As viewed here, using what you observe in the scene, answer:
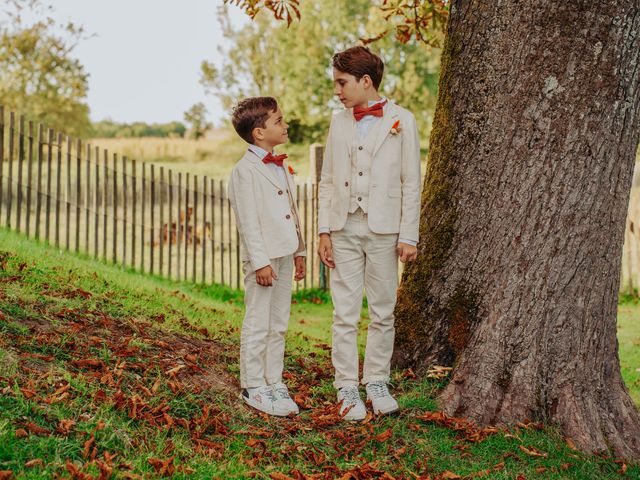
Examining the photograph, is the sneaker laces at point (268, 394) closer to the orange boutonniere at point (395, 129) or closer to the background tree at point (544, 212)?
the background tree at point (544, 212)

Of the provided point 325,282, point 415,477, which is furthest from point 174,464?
point 325,282

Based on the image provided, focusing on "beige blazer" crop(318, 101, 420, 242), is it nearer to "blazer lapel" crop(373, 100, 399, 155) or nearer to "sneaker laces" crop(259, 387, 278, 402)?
"blazer lapel" crop(373, 100, 399, 155)

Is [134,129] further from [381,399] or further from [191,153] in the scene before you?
[381,399]

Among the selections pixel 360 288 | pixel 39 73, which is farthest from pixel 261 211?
pixel 39 73

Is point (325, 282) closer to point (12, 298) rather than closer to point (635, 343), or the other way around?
point (635, 343)

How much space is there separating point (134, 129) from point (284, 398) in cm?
4403

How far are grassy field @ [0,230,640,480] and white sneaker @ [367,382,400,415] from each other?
6 centimetres

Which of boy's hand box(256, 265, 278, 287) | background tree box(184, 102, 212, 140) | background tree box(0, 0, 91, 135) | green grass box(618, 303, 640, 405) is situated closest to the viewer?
boy's hand box(256, 265, 278, 287)

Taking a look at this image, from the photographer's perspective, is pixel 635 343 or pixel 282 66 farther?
pixel 282 66

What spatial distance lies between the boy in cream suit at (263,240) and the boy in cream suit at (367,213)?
278 millimetres

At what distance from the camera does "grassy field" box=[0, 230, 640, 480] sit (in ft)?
11.0

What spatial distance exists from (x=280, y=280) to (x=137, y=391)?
1057mm

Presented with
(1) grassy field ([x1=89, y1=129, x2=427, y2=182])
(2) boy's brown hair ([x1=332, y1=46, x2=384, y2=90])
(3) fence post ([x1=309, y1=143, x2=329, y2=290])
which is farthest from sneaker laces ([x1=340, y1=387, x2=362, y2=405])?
(1) grassy field ([x1=89, y1=129, x2=427, y2=182])

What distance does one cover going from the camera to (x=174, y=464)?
337 centimetres
